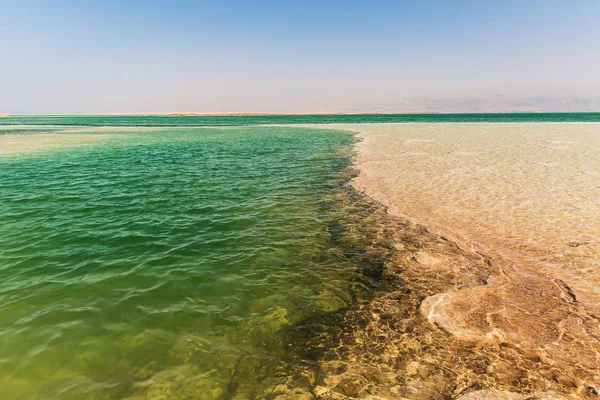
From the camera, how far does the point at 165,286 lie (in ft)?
23.3

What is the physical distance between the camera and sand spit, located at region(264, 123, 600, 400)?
440 cm

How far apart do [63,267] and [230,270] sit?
4258mm

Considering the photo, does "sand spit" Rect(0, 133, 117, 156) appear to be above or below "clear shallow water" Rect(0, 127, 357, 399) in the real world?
above

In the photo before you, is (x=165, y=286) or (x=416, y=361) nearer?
(x=416, y=361)

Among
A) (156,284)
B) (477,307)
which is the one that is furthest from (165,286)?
(477,307)

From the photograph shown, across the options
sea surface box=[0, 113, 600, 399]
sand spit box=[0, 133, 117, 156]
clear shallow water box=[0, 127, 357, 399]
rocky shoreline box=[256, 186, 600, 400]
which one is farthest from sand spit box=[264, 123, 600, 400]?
sand spit box=[0, 133, 117, 156]

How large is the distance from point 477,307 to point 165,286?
6610 millimetres

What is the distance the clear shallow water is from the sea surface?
0.09 feet

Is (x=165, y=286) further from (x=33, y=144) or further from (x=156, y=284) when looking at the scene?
(x=33, y=144)

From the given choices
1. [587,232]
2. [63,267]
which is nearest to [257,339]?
[63,267]

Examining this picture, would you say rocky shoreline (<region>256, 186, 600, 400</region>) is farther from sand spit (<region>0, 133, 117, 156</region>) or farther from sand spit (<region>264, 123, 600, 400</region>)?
sand spit (<region>0, 133, 117, 156</region>)

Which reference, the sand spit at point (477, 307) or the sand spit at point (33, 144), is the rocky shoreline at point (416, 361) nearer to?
the sand spit at point (477, 307)

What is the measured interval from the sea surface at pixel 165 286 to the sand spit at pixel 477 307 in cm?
95

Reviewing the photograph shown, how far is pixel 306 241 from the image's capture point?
31.4 feet
